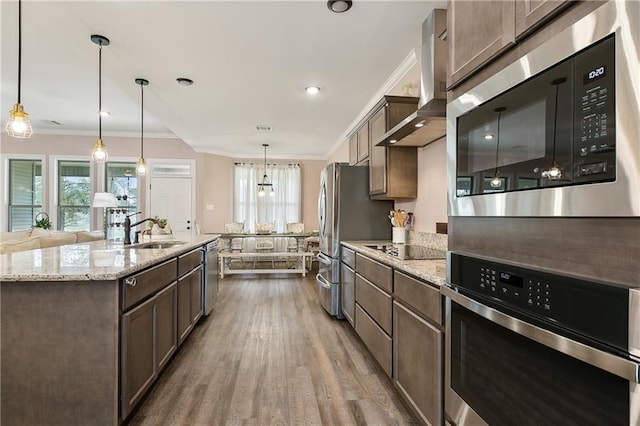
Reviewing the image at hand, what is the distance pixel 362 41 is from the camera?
2625mm

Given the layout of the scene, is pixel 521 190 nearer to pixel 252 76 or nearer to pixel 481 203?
pixel 481 203

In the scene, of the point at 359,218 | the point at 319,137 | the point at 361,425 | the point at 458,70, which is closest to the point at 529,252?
the point at 458,70

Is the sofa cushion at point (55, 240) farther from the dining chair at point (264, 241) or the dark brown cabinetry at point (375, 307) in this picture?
the dining chair at point (264, 241)

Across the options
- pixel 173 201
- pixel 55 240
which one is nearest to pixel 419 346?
pixel 55 240

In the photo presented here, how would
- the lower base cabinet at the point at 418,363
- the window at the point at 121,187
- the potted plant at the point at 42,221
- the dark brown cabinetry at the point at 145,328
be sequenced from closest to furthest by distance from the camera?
the lower base cabinet at the point at 418,363 → the dark brown cabinetry at the point at 145,328 → the potted plant at the point at 42,221 → the window at the point at 121,187

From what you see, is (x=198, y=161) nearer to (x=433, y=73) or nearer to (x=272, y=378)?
(x=272, y=378)

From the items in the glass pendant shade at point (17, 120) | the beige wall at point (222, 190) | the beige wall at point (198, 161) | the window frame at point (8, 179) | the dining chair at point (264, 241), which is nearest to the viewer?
the glass pendant shade at point (17, 120)

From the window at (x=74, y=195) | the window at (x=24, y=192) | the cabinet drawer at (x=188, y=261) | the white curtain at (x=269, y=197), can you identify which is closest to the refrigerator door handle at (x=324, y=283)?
the cabinet drawer at (x=188, y=261)

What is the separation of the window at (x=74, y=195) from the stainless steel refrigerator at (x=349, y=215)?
225 inches

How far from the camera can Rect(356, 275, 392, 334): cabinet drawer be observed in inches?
85.3

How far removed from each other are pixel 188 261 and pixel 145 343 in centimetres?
100

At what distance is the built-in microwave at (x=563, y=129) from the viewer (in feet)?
2.17

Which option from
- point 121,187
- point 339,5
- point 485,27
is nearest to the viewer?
point 485,27

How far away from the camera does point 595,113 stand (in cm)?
72
